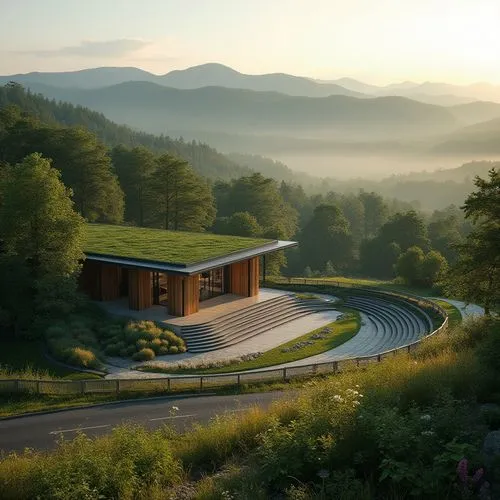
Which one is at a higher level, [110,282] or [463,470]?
[463,470]

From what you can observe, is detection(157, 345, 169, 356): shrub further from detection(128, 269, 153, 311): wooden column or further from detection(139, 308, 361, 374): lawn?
detection(128, 269, 153, 311): wooden column

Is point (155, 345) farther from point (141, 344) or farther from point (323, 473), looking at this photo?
point (323, 473)

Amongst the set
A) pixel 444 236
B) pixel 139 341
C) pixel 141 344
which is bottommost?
pixel 141 344

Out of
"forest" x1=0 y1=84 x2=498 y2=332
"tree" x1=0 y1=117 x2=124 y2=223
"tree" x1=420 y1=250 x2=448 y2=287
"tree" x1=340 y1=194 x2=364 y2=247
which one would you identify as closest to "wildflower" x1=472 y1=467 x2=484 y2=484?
"forest" x1=0 y1=84 x2=498 y2=332

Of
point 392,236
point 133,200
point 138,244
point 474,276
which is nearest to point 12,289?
point 138,244

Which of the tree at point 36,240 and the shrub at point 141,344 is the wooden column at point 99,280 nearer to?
the tree at point 36,240

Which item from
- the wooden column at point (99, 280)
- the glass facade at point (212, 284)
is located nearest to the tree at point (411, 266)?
the glass facade at point (212, 284)

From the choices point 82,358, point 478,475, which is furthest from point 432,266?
point 478,475
